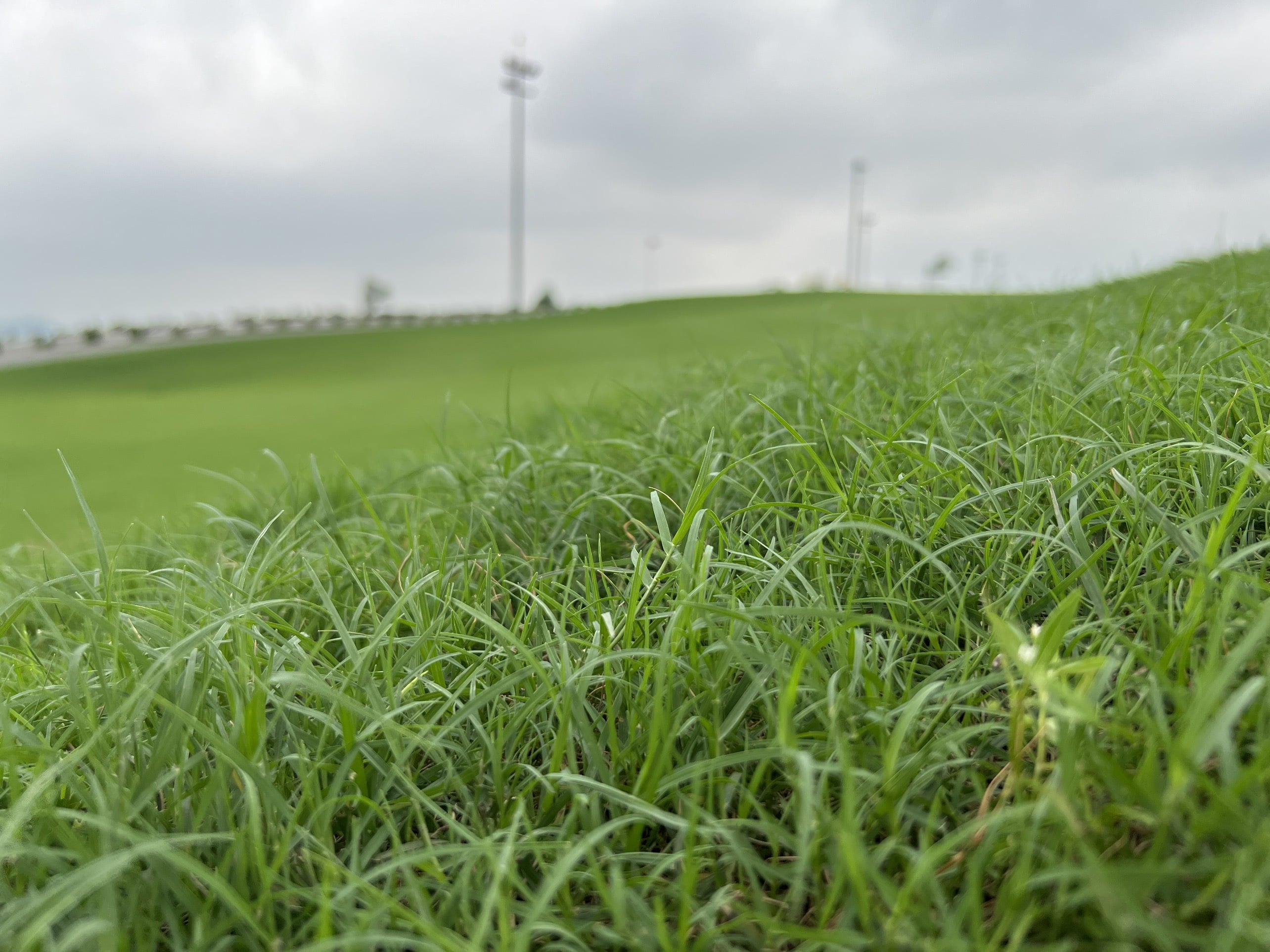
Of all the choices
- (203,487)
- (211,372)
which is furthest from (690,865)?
(211,372)

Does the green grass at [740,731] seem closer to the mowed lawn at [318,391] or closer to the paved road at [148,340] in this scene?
the mowed lawn at [318,391]

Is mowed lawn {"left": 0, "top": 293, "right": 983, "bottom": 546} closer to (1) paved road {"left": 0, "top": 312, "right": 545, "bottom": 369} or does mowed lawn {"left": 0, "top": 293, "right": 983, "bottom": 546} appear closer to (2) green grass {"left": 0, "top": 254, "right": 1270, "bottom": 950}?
(2) green grass {"left": 0, "top": 254, "right": 1270, "bottom": 950}

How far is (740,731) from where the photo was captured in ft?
3.45

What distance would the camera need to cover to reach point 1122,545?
1.22m

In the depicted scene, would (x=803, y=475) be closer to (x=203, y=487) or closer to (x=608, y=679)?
(x=608, y=679)

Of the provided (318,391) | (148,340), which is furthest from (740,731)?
(148,340)

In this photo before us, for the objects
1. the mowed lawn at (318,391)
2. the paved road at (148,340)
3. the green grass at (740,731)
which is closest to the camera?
the green grass at (740,731)

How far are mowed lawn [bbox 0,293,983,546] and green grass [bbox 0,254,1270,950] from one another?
108 centimetres

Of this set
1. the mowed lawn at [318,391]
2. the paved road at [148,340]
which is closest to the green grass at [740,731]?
the mowed lawn at [318,391]

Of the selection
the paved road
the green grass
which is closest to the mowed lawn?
the green grass

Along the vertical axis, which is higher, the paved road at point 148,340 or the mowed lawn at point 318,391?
the paved road at point 148,340

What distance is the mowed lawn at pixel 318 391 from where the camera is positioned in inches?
164

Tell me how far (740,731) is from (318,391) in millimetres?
9204

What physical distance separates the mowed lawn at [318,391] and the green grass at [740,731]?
1.08 metres
